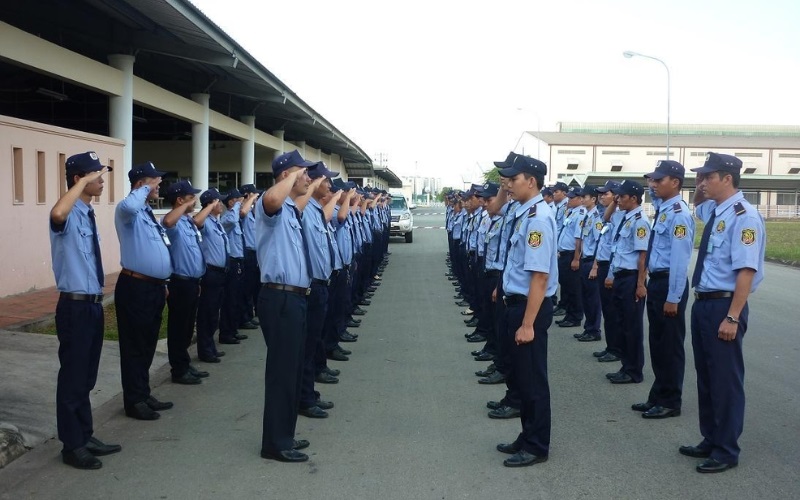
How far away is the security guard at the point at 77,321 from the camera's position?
5.17 m

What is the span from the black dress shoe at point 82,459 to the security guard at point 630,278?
5.03 meters

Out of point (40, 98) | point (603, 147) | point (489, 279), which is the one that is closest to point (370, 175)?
point (603, 147)

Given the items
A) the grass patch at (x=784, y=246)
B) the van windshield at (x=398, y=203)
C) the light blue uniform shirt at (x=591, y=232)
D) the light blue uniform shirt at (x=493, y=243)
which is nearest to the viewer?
the light blue uniform shirt at (x=493, y=243)

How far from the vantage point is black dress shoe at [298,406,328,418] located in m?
6.46

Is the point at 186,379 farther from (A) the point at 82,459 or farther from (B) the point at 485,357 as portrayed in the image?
(B) the point at 485,357

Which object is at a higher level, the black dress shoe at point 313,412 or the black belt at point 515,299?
the black belt at point 515,299

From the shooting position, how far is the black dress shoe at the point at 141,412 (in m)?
6.34

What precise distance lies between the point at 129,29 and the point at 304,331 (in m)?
11.4

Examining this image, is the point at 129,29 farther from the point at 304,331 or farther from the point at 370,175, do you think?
the point at 370,175

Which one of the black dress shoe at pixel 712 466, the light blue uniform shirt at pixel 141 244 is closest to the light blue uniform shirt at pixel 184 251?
the light blue uniform shirt at pixel 141 244

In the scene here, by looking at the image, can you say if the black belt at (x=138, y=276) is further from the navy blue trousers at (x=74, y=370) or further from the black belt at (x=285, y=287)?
the black belt at (x=285, y=287)

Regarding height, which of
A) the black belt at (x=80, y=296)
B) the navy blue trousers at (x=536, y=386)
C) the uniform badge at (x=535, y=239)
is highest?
the uniform badge at (x=535, y=239)

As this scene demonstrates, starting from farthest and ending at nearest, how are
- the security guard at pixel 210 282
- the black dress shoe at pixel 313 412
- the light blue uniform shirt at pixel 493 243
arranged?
the light blue uniform shirt at pixel 493 243, the security guard at pixel 210 282, the black dress shoe at pixel 313 412

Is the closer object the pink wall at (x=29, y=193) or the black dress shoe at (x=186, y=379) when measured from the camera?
the black dress shoe at (x=186, y=379)
